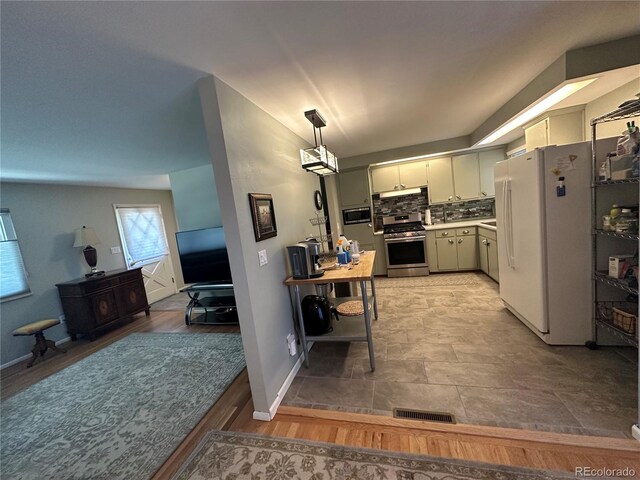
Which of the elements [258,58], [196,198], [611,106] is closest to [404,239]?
[611,106]

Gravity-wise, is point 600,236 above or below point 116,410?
above

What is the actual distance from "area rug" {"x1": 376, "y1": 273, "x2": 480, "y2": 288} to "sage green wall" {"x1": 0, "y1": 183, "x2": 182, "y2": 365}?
5217mm

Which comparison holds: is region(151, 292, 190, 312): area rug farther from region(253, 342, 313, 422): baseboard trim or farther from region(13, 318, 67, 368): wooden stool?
region(253, 342, 313, 422): baseboard trim

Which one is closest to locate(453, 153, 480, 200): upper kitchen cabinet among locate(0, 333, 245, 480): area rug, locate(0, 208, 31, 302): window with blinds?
locate(0, 333, 245, 480): area rug

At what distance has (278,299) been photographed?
221cm

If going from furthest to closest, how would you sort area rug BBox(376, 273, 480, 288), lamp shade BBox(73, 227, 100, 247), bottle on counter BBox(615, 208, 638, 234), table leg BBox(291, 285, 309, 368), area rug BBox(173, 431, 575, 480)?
area rug BBox(376, 273, 480, 288)
lamp shade BBox(73, 227, 100, 247)
table leg BBox(291, 285, 309, 368)
bottle on counter BBox(615, 208, 638, 234)
area rug BBox(173, 431, 575, 480)

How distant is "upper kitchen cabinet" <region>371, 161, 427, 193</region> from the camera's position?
4.86m

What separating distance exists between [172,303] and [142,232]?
1705 mm

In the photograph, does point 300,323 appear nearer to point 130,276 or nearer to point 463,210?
point 130,276

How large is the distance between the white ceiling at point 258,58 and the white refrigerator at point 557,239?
777 millimetres

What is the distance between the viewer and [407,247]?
480cm

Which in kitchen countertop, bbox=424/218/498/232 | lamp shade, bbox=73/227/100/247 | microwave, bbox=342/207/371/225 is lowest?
kitchen countertop, bbox=424/218/498/232

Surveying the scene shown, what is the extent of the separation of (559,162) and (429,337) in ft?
6.53

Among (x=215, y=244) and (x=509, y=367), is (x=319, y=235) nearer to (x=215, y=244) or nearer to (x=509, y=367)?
(x=215, y=244)
